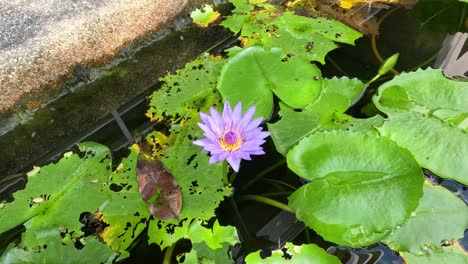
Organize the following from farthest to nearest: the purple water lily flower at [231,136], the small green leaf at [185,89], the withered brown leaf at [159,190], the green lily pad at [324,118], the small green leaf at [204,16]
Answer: the small green leaf at [204,16], the small green leaf at [185,89], the green lily pad at [324,118], the withered brown leaf at [159,190], the purple water lily flower at [231,136]

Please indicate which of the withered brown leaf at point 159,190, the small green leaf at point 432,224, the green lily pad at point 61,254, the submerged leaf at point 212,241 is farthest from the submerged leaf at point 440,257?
the green lily pad at point 61,254

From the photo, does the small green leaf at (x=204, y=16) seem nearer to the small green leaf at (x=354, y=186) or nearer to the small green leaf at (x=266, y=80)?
the small green leaf at (x=266, y=80)

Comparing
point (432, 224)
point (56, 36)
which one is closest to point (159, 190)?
point (56, 36)

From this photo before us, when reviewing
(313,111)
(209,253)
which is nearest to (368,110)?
(313,111)

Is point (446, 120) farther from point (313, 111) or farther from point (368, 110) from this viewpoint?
point (313, 111)

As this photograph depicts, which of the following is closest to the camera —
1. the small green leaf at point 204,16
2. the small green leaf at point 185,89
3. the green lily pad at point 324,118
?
the green lily pad at point 324,118

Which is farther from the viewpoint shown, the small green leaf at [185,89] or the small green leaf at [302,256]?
the small green leaf at [185,89]
